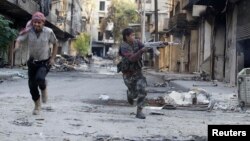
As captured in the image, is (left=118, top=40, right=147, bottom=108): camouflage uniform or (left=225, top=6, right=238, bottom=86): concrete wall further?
(left=225, top=6, right=238, bottom=86): concrete wall

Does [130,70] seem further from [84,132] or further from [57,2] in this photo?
[57,2]

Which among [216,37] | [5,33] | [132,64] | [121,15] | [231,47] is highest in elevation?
[121,15]

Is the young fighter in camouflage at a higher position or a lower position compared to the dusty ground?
higher

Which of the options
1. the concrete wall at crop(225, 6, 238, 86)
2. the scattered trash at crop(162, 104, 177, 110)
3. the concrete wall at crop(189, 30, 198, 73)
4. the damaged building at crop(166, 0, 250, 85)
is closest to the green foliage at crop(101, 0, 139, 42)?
the damaged building at crop(166, 0, 250, 85)

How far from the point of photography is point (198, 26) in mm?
32562

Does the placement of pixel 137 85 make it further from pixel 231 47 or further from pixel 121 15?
pixel 121 15

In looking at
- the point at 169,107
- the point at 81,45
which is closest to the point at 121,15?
the point at 81,45

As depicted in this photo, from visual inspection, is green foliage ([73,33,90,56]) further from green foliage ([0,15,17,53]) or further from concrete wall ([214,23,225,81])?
green foliage ([0,15,17,53])

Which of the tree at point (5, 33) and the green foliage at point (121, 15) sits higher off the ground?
the green foliage at point (121, 15)

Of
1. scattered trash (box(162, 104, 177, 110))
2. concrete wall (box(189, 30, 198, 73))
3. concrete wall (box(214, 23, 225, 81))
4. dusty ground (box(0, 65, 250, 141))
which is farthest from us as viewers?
concrete wall (box(189, 30, 198, 73))

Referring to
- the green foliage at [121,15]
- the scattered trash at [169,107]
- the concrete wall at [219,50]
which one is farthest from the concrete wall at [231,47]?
the green foliage at [121,15]

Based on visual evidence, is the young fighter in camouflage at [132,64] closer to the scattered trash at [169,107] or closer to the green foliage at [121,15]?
the scattered trash at [169,107]

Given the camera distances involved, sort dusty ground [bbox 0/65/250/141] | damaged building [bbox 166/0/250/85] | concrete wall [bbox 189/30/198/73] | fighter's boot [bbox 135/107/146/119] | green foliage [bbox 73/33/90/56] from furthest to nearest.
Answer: green foliage [bbox 73/33/90/56] → concrete wall [bbox 189/30/198/73] → damaged building [bbox 166/0/250/85] → fighter's boot [bbox 135/107/146/119] → dusty ground [bbox 0/65/250/141]

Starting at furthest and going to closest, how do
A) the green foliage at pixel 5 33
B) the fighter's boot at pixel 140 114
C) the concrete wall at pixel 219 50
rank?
the concrete wall at pixel 219 50 < the green foliage at pixel 5 33 < the fighter's boot at pixel 140 114
